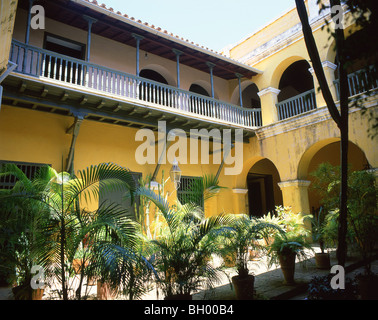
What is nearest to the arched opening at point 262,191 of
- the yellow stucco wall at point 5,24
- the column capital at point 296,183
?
the column capital at point 296,183

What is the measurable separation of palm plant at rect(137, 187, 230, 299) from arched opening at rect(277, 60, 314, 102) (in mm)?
11170

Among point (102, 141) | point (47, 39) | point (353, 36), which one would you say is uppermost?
point (47, 39)

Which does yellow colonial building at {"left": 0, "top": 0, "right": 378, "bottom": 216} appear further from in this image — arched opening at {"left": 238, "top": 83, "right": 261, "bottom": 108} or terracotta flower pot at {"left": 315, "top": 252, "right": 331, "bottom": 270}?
terracotta flower pot at {"left": 315, "top": 252, "right": 331, "bottom": 270}

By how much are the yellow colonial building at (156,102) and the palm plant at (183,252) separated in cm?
375

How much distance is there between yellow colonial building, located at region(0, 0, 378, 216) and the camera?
811cm

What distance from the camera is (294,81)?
1487cm

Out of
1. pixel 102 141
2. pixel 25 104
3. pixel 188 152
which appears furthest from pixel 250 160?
pixel 25 104

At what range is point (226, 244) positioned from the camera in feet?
16.0

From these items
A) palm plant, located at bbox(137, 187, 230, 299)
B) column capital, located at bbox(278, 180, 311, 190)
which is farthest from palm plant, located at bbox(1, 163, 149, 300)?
column capital, located at bbox(278, 180, 311, 190)

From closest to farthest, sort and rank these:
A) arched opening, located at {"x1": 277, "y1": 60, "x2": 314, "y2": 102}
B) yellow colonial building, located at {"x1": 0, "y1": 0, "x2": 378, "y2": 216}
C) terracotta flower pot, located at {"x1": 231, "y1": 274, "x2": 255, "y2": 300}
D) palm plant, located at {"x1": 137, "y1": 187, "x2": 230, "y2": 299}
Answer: palm plant, located at {"x1": 137, "y1": 187, "x2": 230, "y2": 299}
terracotta flower pot, located at {"x1": 231, "y1": 274, "x2": 255, "y2": 300}
yellow colonial building, located at {"x1": 0, "y1": 0, "x2": 378, "y2": 216}
arched opening, located at {"x1": 277, "y1": 60, "x2": 314, "y2": 102}

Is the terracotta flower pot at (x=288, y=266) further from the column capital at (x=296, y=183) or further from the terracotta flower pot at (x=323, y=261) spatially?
the column capital at (x=296, y=183)

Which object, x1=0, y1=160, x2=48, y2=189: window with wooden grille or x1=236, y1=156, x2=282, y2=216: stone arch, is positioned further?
x1=236, y1=156, x2=282, y2=216: stone arch

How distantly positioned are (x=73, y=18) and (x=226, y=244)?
814cm
